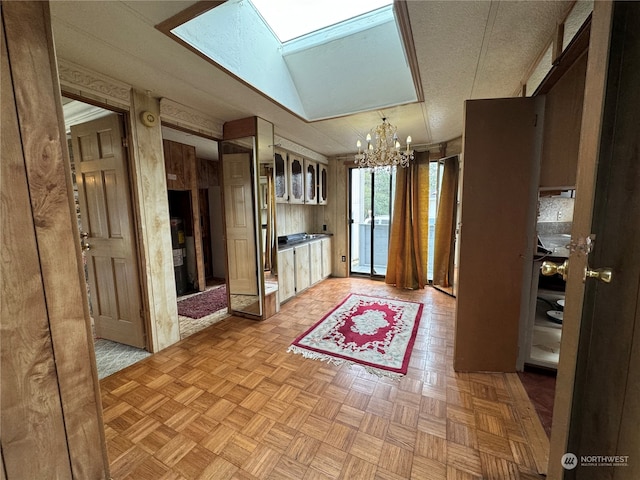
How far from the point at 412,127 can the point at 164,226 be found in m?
3.02

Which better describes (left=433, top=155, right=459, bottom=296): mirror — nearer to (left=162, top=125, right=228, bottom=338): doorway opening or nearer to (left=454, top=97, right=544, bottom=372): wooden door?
(left=454, top=97, right=544, bottom=372): wooden door

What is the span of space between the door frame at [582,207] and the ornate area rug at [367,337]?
1155 mm

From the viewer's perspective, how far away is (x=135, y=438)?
1.43 meters

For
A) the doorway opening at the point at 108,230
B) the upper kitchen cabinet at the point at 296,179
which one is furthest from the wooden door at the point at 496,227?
the doorway opening at the point at 108,230

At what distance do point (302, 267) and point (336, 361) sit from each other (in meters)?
1.90

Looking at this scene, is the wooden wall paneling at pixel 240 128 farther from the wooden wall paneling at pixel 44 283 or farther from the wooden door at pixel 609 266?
the wooden door at pixel 609 266

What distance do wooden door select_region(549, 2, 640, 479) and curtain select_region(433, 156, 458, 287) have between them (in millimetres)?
2945

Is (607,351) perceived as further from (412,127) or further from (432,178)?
(432,178)

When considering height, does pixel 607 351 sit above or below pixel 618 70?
below

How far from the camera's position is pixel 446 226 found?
12.5 feet

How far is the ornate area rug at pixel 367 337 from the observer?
211cm

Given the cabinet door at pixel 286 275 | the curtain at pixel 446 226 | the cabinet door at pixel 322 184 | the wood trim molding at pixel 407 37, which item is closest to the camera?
the wood trim molding at pixel 407 37

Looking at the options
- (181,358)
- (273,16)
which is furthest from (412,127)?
(181,358)

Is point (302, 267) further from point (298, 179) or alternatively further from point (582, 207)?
point (582, 207)
